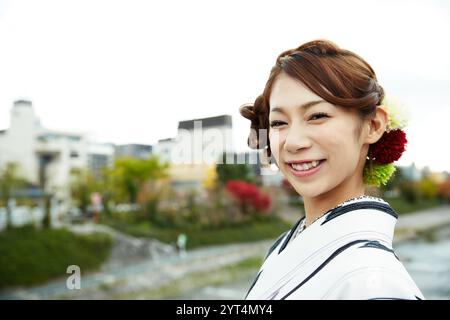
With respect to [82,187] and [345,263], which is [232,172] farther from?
[345,263]

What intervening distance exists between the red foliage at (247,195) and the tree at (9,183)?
15.6 feet

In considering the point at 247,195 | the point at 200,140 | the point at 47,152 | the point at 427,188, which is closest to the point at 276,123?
the point at 200,140

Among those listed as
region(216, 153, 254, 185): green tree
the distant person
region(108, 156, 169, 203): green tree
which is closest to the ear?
the distant person

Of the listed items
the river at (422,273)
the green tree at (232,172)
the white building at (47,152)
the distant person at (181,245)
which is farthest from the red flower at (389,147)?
the green tree at (232,172)

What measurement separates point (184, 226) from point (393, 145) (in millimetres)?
8612

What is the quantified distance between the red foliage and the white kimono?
9600 mm

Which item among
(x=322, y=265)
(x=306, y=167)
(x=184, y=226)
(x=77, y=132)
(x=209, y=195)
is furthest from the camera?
(x=209, y=195)

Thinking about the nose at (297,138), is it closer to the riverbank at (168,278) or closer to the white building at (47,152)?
the riverbank at (168,278)

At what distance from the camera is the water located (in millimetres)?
6462

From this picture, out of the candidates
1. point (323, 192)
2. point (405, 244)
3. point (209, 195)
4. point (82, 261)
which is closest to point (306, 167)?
point (323, 192)

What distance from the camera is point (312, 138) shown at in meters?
0.81

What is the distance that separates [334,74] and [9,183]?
22.8 feet

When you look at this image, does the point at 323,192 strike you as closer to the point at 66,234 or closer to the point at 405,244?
the point at 66,234

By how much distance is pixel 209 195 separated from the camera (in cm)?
1009
